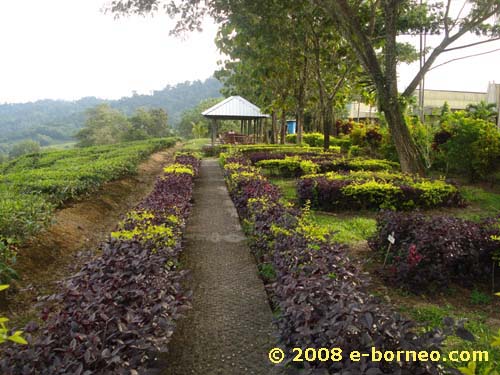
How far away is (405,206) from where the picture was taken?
7695 mm

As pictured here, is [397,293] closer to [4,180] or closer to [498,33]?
[4,180]

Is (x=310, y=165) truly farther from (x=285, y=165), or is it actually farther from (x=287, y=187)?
(x=285, y=165)

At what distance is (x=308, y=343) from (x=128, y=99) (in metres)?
102

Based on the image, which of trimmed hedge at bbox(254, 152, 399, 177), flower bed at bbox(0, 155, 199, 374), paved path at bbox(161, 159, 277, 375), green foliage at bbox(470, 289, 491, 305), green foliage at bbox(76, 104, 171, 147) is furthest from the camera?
green foliage at bbox(76, 104, 171, 147)

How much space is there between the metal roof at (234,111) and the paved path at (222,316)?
17.6 m

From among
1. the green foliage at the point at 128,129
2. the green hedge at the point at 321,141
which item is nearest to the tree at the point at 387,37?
the green hedge at the point at 321,141

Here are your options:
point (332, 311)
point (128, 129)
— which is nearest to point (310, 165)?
point (332, 311)

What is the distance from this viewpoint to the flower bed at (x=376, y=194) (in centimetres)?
763

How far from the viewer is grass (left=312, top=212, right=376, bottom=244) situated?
19.3 feet

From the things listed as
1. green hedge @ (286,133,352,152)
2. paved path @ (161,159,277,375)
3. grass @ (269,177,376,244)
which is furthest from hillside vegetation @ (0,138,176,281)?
green hedge @ (286,133,352,152)

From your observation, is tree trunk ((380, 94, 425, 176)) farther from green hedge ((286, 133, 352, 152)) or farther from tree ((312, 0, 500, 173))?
green hedge ((286, 133, 352, 152))

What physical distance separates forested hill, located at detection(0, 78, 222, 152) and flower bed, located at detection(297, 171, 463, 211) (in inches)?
2789

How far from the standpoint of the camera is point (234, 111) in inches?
937

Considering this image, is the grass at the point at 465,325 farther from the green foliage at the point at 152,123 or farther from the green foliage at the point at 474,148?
the green foliage at the point at 152,123
